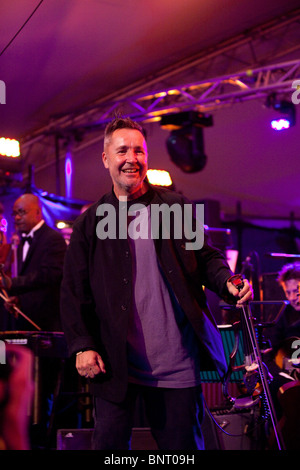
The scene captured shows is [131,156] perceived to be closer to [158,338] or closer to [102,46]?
[158,338]

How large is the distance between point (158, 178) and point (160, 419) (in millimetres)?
5646

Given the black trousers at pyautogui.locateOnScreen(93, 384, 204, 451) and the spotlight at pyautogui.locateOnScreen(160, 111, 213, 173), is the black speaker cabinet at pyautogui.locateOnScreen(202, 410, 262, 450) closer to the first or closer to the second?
the black trousers at pyautogui.locateOnScreen(93, 384, 204, 451)

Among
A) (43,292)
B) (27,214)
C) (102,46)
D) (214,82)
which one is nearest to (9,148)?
(27,214)

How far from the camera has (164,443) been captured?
8.16 ft

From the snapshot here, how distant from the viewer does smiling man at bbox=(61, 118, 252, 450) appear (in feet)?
8.11

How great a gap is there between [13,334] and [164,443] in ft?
7.53

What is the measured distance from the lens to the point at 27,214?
5445mm

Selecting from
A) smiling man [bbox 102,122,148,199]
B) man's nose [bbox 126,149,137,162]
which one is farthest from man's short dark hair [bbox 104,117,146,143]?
man's nose [bbox 126,149,137,162]

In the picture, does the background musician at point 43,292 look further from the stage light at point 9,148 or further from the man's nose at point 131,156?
the man's nose at point 131,156

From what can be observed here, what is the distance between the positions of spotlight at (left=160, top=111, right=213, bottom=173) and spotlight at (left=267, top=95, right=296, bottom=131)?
1.08m

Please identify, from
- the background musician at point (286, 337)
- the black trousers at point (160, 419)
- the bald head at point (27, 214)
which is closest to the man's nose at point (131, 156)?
the black trousers at point (160, 419)

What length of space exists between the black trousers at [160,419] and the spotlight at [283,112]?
286 inches

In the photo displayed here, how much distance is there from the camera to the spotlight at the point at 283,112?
9117 mm
